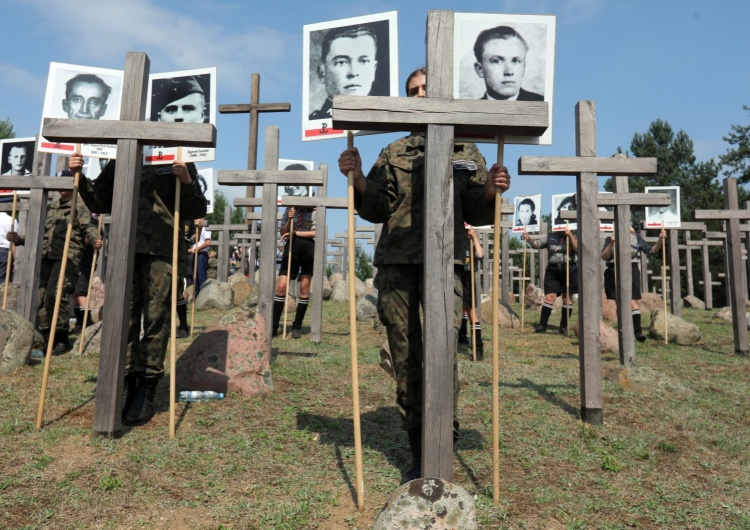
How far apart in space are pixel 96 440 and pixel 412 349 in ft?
7.32

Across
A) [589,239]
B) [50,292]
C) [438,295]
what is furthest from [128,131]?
[50,292]

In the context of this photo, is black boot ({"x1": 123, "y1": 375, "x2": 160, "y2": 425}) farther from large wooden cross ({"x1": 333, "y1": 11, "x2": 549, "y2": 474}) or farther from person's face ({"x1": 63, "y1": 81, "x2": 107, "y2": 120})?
large wooden cross ({"x1": 333, "y1": 11, "x2": 549, "y2": 474})

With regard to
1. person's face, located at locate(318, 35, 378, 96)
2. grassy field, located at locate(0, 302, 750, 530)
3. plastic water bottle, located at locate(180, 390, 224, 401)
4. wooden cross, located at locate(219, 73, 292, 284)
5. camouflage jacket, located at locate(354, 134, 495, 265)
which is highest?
wooden cross, located at locate(219, 73, 292, 284)

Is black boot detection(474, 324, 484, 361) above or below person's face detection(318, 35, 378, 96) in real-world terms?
below

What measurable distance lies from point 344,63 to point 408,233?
6.12 feet

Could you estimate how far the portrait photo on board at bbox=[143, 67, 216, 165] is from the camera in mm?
4973

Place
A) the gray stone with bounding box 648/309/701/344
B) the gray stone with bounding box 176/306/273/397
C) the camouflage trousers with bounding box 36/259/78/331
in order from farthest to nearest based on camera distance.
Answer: the gray stone with bounding box 648/309/701/344, the camouflage trousers with bounding box 36/259/78/331, the gray stone with bounding box 176/306/273/397

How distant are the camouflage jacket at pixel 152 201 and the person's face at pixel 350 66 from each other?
4.57ft

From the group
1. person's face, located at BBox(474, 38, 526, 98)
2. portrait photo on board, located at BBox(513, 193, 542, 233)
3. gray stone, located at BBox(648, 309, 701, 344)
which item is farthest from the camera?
portrait photo on board, located at BBox(513, 193, 542, 233)

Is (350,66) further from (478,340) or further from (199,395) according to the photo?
(478,340)

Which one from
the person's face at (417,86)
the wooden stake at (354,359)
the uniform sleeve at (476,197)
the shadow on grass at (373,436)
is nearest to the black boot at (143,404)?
the shadow on grass at (373,436)

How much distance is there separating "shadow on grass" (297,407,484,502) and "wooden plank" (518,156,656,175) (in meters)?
2.18

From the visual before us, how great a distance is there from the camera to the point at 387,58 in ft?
14.7

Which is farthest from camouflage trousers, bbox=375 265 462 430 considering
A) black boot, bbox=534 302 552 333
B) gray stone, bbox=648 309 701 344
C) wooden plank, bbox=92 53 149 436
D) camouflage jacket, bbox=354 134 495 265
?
black boot, bbox=534 302 552 333
